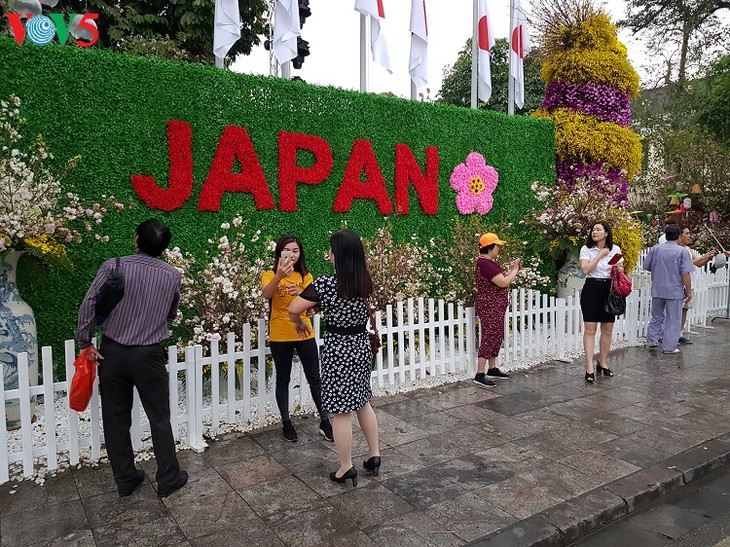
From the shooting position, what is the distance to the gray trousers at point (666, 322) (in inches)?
292

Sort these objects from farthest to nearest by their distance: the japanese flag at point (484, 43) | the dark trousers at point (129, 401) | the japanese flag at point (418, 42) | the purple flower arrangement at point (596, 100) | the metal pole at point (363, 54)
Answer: the japanese flag at point (484, 43), the purple flower arrangement at point (596, 100), the japanese flag at point (418, 42), the metal pole at point (363, 54), the dark trousers at point (129, 401)

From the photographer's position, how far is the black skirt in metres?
5.97

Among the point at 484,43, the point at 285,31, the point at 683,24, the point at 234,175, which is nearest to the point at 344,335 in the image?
the point at 234,175

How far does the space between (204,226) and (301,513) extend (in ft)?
12.5

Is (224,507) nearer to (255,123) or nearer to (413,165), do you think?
(255,123)

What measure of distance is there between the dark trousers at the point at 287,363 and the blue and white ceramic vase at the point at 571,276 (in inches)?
248

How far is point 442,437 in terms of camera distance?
4.43 meters

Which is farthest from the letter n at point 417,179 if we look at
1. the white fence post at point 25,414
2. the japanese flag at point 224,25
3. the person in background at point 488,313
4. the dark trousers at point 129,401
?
the white fence post at point 25,414

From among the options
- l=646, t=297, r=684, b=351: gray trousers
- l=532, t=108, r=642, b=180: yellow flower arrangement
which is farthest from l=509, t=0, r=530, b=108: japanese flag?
l=646, t=297, r=684, b=351: gray trousers

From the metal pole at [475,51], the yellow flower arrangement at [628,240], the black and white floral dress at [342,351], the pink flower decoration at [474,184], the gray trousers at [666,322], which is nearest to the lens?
the black and white floral dress at [342,351]

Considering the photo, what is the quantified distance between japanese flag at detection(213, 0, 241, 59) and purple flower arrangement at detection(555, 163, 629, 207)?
19.5 ft

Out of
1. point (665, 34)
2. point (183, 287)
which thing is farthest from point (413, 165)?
point (665, 34)

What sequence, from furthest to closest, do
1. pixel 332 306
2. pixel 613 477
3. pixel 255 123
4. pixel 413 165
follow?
pixel 413 165, pixel 255 123, pixel 613 477, pixel 332 306

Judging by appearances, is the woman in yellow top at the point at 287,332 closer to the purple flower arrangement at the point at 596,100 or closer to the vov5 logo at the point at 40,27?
the vov5 logo at the point at 40,27
